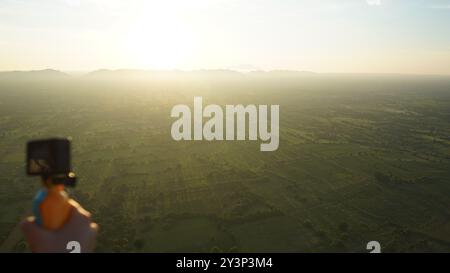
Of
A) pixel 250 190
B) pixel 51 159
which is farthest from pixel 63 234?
pixel 250 190

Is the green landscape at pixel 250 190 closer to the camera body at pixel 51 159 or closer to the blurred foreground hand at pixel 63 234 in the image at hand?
the blurred foreground hand at pixel 63 234

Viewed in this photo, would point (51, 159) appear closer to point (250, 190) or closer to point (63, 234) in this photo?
point (63, 234)

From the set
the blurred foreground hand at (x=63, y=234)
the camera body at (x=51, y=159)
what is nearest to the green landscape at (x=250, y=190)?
the blurred foreground hand at (x=63, y=234)

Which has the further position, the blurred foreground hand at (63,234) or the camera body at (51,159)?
the blurred foreground hand at (63,234)
